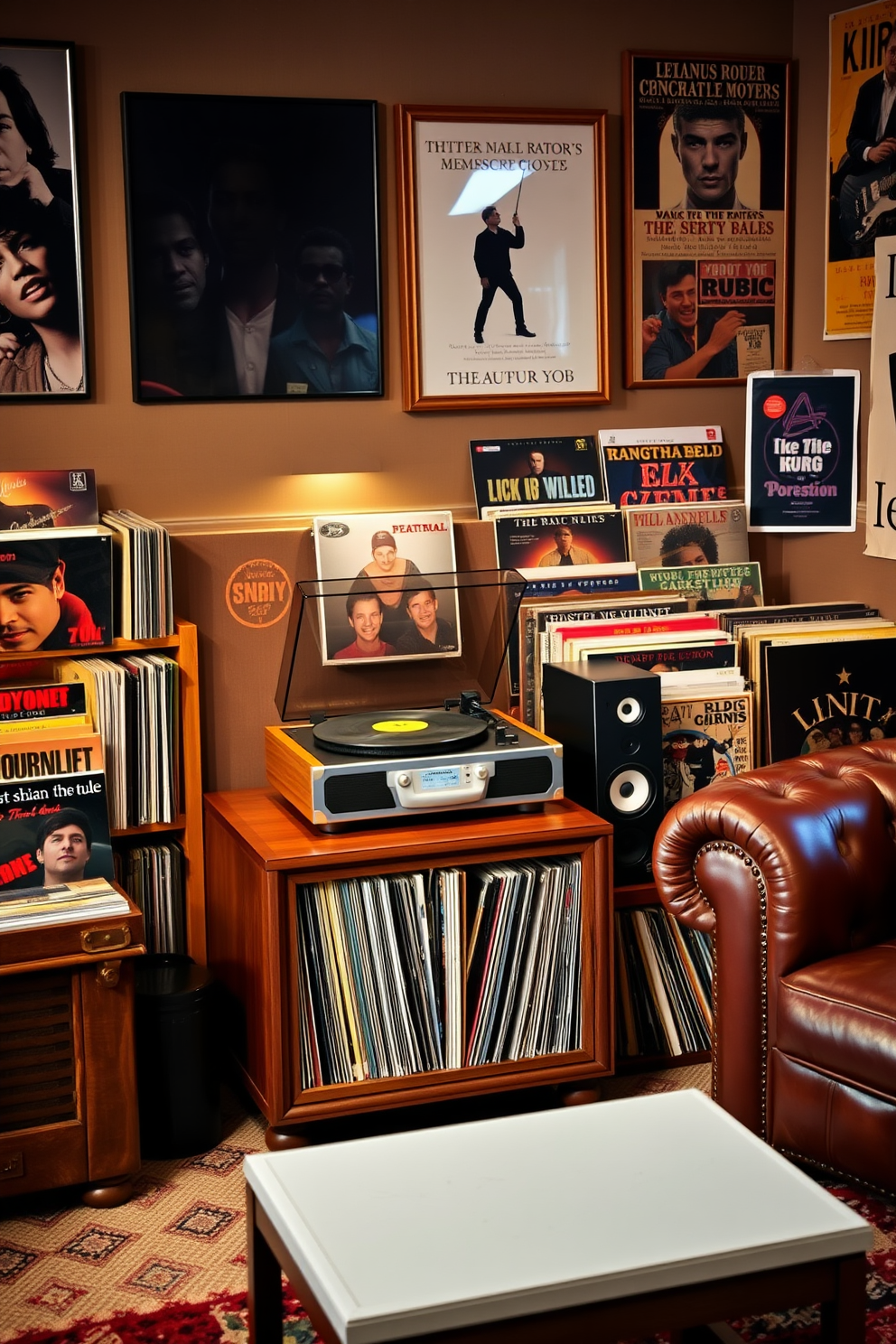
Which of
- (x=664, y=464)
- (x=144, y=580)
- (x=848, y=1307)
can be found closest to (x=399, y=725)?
(x=144, y=580)

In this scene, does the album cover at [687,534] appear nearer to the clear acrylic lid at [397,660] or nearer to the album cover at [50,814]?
the clear acrylic lid at [397,660]

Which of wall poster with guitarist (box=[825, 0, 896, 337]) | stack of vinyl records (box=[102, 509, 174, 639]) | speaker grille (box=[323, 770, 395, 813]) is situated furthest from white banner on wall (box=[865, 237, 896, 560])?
stack of vinyl records (box=[102, 509, 174, 639])

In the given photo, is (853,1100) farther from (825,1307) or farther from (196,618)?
(196,618)

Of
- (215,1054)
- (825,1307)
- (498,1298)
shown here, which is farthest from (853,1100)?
(215,1054)

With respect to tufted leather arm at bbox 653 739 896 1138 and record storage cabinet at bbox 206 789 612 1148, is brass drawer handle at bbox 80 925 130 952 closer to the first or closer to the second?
record storage cabinet at bbox 206 789 612 1148

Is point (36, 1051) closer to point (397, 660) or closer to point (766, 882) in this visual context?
point (397, 660)

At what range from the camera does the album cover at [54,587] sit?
2945 mm

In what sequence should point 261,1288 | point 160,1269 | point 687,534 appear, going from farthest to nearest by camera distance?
point 687,534 < point 160,1269 < point 261,1288

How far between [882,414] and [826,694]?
686 millimetres

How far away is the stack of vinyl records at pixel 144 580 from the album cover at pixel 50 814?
287 mm

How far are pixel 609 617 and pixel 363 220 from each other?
1064 millimetres

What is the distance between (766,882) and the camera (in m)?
2.57

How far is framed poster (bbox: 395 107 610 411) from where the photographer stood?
134 inches

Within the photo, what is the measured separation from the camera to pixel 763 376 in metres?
3.66
